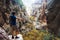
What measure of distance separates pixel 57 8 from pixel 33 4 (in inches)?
887

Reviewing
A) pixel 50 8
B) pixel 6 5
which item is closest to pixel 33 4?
pixel 6 5

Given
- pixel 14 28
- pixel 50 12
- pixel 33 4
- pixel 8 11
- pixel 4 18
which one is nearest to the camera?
pixel 14 28

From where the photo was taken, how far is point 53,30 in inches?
505

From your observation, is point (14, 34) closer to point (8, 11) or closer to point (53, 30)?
point (53, 30)

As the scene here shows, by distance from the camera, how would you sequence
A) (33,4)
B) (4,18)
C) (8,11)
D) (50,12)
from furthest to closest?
(33,4) < (8,11) < (4,18) < (50,12)

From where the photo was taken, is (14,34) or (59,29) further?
(59,29)

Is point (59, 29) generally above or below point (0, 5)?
below

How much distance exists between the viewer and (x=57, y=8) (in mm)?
12703

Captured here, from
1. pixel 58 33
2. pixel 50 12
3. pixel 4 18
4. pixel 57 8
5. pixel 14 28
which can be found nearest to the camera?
pixel 14 28

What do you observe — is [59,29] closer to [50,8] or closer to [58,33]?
[58,33]

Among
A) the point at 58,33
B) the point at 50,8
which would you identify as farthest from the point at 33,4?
the point at 58,33

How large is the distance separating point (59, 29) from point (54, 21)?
3.56 ft

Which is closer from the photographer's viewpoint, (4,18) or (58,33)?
(58,33)

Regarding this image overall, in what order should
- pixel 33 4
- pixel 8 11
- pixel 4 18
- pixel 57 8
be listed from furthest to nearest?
pixel 33 4 → pixel 8 11 → pixel 4 18 → pixel 57 8
